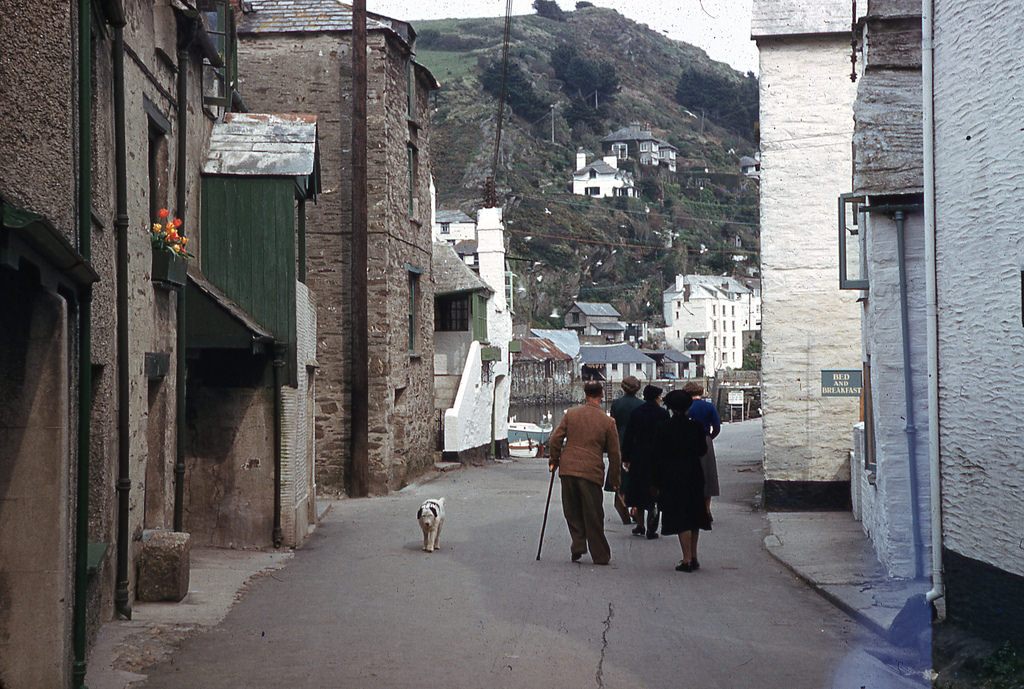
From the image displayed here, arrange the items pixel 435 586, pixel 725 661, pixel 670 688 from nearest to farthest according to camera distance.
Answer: pixel 670 688 → pixel 725 661 → pixel 435 586

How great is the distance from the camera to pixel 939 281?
28.0ft

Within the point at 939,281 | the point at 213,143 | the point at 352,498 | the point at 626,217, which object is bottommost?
the point at 352,498

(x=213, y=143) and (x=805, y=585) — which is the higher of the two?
(x=213, y=143)

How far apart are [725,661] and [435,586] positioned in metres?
3.46

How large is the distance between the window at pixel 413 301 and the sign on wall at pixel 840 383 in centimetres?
853

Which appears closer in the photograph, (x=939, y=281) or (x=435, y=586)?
(x=939, y=281)

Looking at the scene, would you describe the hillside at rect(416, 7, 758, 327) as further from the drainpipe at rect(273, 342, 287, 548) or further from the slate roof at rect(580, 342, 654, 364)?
the drainpipe at rect(273, 342, 287, 548)

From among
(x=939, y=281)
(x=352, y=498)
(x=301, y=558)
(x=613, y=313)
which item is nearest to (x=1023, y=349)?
(x=939, y=281)

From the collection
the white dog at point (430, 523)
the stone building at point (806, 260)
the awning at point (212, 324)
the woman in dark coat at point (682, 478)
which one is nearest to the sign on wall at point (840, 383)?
the stone building at point (806, 260)

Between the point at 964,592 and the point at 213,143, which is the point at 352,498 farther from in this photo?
the point at 964,592

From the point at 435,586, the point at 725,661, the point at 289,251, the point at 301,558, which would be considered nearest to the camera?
the point at 725,661

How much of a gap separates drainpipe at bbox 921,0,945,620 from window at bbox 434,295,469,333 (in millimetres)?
20034

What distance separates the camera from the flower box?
10.0m

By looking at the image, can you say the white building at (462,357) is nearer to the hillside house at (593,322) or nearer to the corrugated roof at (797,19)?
the corrugated roof at (797,19)
